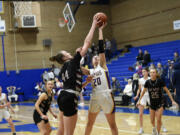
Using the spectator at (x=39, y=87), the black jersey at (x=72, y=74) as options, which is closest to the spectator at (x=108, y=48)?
the spectator at (x=39, y=87)

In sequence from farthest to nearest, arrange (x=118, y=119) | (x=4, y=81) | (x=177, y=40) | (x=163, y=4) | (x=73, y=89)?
(x=4, y=81) < (x=163, y=4) < (x=177, y=40) < (x=118, y=119) < (x=73, y=89)

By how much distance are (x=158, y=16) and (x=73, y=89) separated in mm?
18627

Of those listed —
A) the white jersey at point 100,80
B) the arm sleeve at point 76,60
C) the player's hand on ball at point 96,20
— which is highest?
the player's hand on ball at point 96,20

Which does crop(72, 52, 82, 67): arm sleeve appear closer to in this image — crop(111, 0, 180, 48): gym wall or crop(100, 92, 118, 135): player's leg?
crop(100, 92, 118, 135): player's leg

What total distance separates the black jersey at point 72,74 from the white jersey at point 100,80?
1.26 metres

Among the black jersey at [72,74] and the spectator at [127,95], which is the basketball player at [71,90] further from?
the spectator at [127,95]

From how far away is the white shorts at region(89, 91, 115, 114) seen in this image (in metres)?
5.42

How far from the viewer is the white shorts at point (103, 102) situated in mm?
5418

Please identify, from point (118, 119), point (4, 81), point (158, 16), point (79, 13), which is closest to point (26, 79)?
point (4, 81)

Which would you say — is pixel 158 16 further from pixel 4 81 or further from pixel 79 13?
pixel 4 81

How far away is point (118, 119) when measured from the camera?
10.7m

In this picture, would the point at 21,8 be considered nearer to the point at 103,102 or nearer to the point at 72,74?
the point at 103,102

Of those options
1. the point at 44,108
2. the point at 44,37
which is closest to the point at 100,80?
the point at 44,108

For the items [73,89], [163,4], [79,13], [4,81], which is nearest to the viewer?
[73,89]
